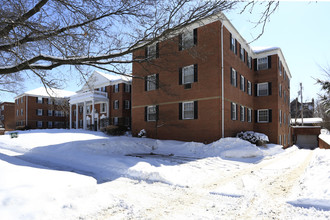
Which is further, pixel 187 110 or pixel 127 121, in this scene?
pixel 127 121

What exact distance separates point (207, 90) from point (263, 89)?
10.8 meters

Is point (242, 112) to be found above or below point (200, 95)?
below

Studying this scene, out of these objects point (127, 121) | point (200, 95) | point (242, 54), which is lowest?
point (127, 121)

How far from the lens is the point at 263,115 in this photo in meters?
22.5

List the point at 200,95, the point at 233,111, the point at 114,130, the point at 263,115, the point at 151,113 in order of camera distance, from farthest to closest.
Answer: the point at 114,130 → the point at 263,115 → the point at 151,113 → the point at 233,111 → the point at 200,95

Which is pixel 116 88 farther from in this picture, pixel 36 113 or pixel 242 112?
pixel 36 113

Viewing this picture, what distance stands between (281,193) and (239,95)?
14362 millimetres

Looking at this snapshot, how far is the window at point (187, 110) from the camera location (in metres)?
16.6

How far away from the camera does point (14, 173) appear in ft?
16.2

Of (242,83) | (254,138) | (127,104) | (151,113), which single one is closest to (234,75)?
(242,83)

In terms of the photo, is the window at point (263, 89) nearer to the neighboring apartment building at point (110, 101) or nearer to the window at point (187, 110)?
the window at point (187, 110)

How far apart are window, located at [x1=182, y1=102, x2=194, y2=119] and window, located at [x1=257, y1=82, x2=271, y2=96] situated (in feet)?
36.0

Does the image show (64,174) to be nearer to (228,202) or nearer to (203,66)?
(228,202)

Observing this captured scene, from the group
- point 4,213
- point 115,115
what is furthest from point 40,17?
point 115,115
